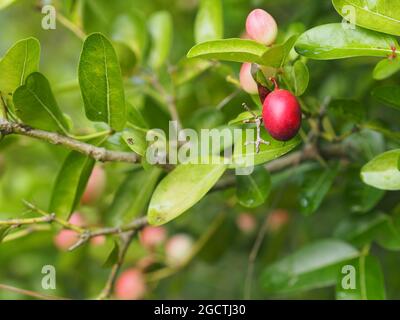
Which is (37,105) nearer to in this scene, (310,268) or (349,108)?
(349,108)

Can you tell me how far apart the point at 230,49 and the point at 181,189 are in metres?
0.20

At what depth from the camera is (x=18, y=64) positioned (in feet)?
2.59

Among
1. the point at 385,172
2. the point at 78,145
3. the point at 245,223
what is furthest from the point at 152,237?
the point at 385,172

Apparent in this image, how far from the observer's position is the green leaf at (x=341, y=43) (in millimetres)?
748

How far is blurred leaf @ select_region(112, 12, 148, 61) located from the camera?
1.22 meters

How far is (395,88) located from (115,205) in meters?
0.51

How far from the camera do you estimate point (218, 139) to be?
0.90 meters

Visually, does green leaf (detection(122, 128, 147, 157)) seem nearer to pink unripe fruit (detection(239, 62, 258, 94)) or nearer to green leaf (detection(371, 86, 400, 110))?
pink unripe fruit (detection(239, 62, 258, 94))

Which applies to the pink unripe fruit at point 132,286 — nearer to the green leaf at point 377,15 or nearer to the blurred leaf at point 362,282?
the blurred leaf at point 362,282

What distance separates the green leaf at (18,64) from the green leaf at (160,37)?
18.4 inches

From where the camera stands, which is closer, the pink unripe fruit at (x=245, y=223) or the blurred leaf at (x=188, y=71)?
the blurred leaf at (x=188, y=71)

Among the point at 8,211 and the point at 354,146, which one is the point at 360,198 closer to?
the point at 354,146

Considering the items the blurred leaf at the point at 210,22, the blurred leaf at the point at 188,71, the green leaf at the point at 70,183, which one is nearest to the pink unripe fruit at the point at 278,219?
the blurred leaf at the point at 188,71
